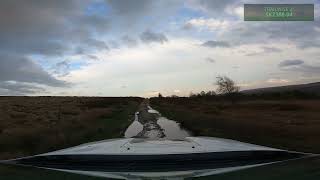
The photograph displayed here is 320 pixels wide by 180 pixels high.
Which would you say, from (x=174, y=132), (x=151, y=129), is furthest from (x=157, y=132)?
(x=151, y=129)

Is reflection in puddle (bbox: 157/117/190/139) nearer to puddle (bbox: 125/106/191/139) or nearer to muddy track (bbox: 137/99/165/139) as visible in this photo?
puddle (bbox: 125/106/191/139)

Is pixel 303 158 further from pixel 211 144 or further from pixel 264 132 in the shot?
pixel 264 132

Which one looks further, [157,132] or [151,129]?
[151,129]

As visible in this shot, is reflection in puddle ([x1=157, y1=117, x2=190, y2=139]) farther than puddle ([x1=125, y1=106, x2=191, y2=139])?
No

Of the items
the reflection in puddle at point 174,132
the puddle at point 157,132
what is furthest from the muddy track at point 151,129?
the reflection in puddle at point 174,132

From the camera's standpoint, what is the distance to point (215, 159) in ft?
15.2

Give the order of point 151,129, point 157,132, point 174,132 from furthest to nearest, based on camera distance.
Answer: point 151,129 → point 157,132 → point 174,132

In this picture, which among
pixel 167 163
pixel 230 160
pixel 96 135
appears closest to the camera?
pixel 167 163

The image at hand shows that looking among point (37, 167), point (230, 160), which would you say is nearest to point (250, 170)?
point (230, 160)

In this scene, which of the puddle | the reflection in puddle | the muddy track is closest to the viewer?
the reflection in puddle

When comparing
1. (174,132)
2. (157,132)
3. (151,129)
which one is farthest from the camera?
(151,129)

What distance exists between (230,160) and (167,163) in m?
0.70

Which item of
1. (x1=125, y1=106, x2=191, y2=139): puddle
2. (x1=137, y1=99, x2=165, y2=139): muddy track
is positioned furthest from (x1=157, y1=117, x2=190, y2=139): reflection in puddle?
(x1=137, y1=99, x2=165, y2=139): muddy track

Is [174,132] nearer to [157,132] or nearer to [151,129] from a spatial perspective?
[157,132]
